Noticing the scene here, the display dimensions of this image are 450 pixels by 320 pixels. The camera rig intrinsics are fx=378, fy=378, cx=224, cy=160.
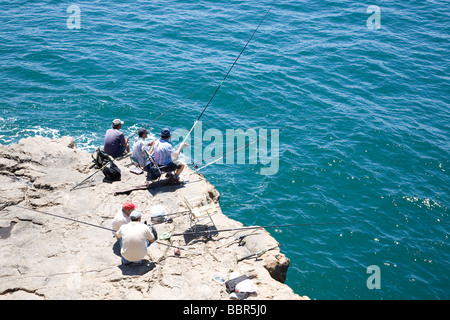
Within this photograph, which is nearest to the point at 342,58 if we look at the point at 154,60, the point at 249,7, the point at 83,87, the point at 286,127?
the point at 286,127

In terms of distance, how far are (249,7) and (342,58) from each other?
9.82 m

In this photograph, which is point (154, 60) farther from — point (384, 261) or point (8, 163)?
point (384, 261)

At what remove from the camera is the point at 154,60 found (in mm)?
23344

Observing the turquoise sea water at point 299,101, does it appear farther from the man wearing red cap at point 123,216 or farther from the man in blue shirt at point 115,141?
the man wearing red cap at point 123,216

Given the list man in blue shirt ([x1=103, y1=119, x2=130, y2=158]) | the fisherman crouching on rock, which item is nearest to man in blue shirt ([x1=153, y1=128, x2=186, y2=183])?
man in blue shirt ([x1=103, y1=119, x2=130, y2=158])

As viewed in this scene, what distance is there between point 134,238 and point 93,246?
1819mm

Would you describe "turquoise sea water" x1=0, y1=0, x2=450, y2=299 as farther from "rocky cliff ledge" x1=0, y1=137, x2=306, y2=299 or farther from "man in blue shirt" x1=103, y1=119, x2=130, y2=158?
"man in blue shirt" x1=103, y1=119, x2=130, y2=158

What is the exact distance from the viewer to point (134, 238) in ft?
27.6

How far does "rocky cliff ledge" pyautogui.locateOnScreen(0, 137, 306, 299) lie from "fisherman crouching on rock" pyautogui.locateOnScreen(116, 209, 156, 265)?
0.45 m

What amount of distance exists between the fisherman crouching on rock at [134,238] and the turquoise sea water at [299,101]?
5.56m

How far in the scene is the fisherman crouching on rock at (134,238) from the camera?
841 cm

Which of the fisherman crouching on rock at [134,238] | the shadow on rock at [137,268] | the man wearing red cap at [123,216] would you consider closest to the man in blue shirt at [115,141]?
the man wearing red cap at [123,216]

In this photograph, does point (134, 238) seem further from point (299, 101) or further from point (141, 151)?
point (299, 101)

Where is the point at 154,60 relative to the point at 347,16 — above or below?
below
